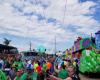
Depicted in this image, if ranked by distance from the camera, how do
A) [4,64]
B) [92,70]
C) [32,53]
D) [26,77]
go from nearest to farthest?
[26,77], [92,70], [4,64], [32,53]

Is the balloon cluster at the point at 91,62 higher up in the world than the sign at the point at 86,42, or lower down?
lower down

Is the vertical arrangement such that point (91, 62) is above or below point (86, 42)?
below

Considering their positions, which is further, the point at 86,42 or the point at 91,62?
the point at 86,42

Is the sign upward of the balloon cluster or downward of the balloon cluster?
upward

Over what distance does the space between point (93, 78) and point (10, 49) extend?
32.5 m

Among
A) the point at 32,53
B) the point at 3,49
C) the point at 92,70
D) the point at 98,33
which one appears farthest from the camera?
the point at 3,49

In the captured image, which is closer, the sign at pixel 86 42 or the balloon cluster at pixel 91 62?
the balloon cluster at pixel 91 62

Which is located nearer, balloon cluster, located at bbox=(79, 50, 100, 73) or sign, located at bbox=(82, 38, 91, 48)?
balloon cluster, located at bbox=(79, 50, 100, 73)

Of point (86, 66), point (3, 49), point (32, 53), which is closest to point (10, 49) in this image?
point (3, 49)

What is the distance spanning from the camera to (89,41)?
33.4 metres

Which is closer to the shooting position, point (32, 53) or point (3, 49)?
point (32, 53)

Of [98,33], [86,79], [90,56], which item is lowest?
[86,79]

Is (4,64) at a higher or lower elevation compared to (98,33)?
lower

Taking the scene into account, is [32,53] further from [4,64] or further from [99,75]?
[99,75]
